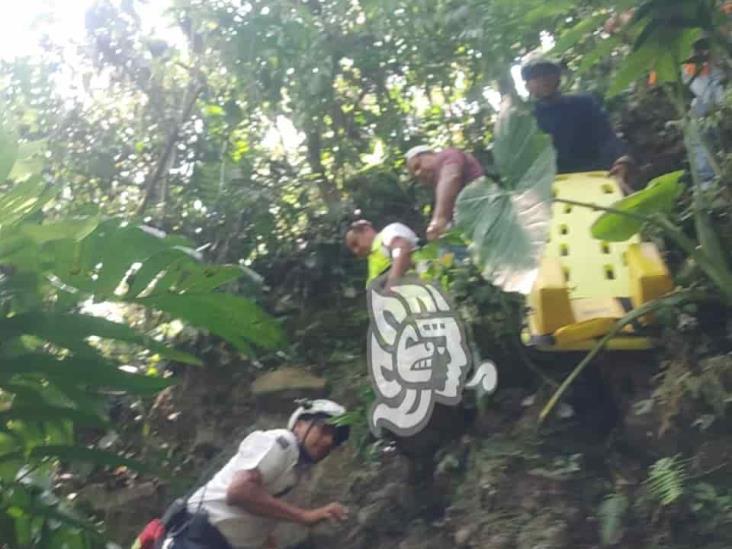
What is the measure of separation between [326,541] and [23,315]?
3.71 meters

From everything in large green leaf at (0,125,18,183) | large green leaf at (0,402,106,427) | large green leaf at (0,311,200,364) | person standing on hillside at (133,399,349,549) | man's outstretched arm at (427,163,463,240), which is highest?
man's outstretched arm at (427,163,463,240)

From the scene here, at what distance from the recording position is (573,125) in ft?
17.2

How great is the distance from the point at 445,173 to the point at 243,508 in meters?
1.92

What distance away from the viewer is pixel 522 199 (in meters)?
3.70

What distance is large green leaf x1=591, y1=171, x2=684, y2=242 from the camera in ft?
13.0

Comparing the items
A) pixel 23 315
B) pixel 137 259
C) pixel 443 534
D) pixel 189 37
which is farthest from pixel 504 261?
pixel 189 37

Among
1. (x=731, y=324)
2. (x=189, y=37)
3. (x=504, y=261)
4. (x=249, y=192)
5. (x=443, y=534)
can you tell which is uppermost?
(x=189, y=37)

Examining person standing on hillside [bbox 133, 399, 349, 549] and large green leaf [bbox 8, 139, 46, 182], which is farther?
person standing on hillside [bbox 133, 399, 349, 549]

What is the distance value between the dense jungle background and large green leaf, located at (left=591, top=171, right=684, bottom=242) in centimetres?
5

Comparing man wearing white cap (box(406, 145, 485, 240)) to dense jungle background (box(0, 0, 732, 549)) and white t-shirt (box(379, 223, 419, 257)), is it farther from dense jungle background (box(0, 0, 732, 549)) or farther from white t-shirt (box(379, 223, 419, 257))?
dense jungle background (box(0, 0, 732, 549))

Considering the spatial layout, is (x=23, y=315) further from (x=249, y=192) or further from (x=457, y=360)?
(x=249, y=192)

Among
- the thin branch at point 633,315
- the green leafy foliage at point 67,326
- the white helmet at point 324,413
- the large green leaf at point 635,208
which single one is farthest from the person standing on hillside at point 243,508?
the green leafy foliage at point 67,326

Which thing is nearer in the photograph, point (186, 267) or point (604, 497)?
point (186, 267)

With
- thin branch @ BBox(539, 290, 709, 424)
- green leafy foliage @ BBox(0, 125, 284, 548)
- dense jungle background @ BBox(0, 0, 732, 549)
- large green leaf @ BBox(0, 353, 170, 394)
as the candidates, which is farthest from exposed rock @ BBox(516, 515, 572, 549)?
large green leaf @ BBox(0, 353, 170, 394)
